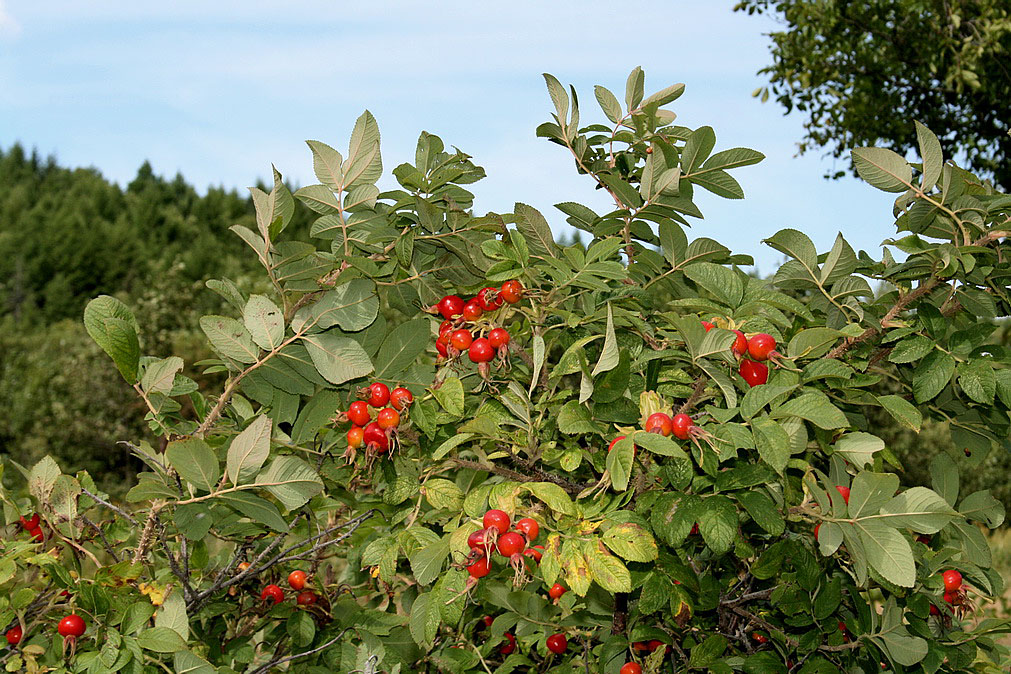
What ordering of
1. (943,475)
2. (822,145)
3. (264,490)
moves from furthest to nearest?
(822,145), (943,475), (264,490)

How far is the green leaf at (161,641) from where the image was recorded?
1.51 m

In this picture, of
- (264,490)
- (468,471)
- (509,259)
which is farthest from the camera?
(468,471)

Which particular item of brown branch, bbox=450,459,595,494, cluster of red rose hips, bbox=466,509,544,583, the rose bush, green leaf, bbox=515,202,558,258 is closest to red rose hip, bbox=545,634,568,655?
the rose bush

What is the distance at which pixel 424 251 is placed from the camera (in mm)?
Result: 1719

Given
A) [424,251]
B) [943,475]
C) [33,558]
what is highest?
[424,251]

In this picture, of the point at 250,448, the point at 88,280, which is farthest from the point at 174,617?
the point at 88,280

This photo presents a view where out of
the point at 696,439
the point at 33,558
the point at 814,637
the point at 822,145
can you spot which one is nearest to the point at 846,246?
the point at 696,439

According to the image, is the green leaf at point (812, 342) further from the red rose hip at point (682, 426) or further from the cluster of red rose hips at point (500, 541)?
the cluster of red rose hips at point (500, 541)

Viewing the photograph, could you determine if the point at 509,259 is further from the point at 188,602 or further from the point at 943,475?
the point at 943,475

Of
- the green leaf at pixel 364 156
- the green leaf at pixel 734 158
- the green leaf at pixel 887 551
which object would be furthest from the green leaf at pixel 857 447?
the green leaf at pixel 364 156

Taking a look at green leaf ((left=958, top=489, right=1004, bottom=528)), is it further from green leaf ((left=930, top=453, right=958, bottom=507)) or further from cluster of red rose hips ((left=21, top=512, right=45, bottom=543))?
cluster of red rose hips ((left=21, top=512, right=45, bottom=543))

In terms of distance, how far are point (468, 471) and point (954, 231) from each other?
111cm

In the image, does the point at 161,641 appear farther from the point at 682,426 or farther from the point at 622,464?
the point at 682,426

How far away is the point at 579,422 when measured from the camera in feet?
4.49
